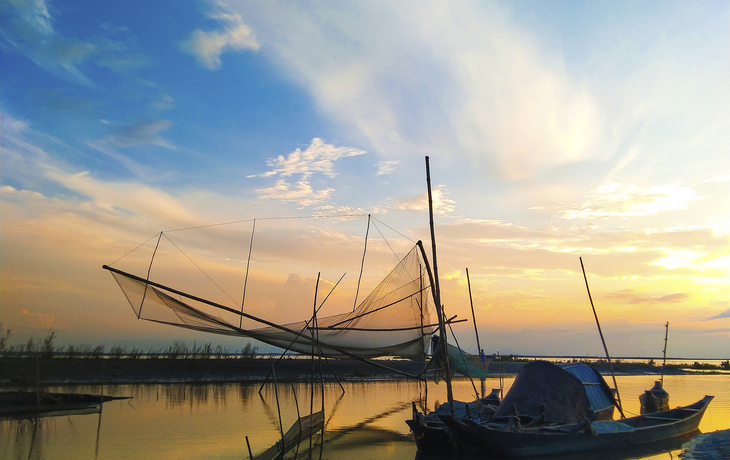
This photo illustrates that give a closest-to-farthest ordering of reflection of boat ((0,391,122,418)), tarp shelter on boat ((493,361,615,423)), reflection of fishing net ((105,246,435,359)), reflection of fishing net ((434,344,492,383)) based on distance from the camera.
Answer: reflection of fishing net ((105,246,435,359)), tarp shelter on boat ((493,361,615,423)), reflection of boat ((0,391,122,418)), reflection of fishing net ((434,344,492,383))

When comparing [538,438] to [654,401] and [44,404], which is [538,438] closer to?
[654,401]

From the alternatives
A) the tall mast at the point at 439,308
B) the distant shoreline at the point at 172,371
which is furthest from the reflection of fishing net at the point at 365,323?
the distant shoreline at the point at 172,371

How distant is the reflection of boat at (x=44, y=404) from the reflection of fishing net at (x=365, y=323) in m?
12.5

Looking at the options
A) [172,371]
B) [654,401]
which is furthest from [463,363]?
[172,371]

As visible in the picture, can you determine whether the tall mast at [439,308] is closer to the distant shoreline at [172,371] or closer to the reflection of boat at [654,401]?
the reflection of boat at [654,401]

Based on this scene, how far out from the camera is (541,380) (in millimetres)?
13055

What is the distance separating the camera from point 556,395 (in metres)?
12.7

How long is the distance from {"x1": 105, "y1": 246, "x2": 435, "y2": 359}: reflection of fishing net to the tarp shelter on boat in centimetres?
286

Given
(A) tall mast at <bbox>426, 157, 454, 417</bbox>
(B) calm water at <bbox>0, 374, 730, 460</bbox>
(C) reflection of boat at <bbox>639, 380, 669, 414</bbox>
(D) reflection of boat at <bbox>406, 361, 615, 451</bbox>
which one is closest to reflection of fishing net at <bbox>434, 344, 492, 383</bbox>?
(B) calm water at <bbox>0, 374, 730, 460</bbox>

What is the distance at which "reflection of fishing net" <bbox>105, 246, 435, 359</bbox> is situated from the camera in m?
9.70

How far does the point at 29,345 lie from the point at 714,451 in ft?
109

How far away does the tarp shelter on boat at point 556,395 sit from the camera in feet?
40.8

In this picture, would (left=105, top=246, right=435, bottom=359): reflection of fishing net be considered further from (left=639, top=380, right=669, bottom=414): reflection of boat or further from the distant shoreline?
the distant shoreline

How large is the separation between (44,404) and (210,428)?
878 centimetres
